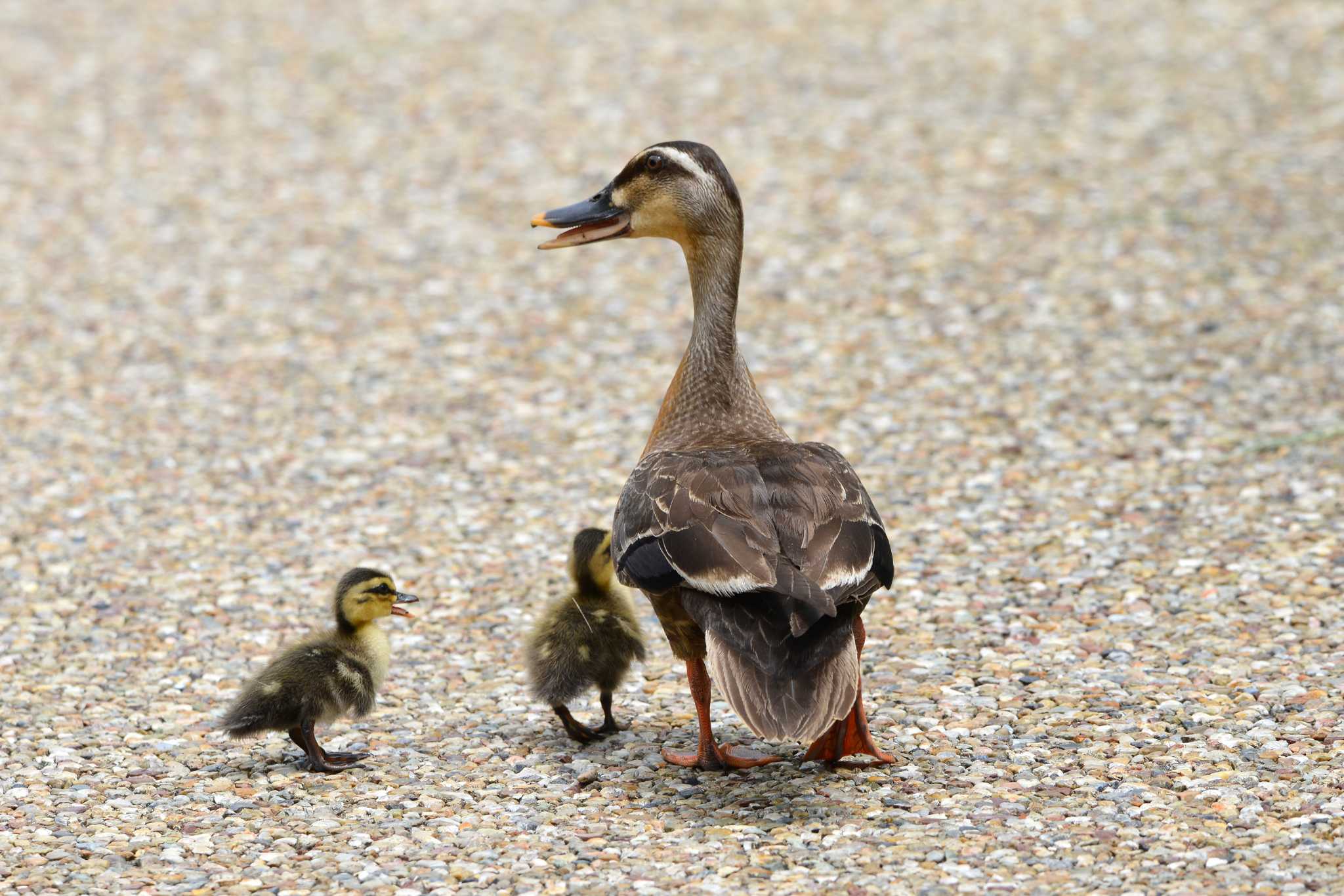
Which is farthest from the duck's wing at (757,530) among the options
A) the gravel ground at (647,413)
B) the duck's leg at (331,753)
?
the duck's leg at (331,753)

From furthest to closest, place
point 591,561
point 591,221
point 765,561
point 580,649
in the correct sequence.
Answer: point 591,221 → point 591,561 → point 580,649 → point 765,561

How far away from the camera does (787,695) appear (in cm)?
518

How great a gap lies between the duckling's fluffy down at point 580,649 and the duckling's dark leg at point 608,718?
1.4 inches

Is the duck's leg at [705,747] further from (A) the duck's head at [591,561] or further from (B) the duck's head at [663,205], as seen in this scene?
(B) the duck's head at [663,205]

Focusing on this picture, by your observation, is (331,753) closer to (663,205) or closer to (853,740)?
(853,740)

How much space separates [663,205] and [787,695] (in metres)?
2.59

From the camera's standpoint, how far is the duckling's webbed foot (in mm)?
6023

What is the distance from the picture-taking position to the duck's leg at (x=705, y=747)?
593cm

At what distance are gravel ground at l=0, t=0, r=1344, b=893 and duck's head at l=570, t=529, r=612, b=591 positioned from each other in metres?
0.60

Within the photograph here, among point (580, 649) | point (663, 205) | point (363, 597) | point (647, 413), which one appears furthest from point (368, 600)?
point (647, 413)

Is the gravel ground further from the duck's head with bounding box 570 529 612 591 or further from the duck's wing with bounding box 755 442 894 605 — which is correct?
the duck's wing with bounding box 755 442 894 605

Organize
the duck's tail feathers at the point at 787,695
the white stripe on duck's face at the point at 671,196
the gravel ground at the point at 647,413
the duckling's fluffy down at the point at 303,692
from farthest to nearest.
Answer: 1. the white stripe on duck's face at the point at 671,196
2. the duckling's fluffy down at the point at 303,692
3. the gravel ground at the point at 647,413
4. the duck's tail feathers at the point at 787,695

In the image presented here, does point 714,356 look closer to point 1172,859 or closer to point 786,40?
point 1172,859

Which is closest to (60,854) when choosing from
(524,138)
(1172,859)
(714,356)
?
(714,356)
